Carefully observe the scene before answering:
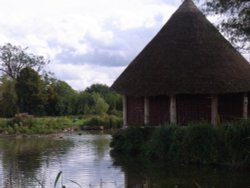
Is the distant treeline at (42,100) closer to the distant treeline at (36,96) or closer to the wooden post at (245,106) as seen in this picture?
the distant treeline at (36,96)

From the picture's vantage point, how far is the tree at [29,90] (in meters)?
50.8

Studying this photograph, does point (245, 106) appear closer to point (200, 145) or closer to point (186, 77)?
point (186, 77)

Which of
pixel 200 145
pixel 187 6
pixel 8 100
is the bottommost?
pixel 200 145

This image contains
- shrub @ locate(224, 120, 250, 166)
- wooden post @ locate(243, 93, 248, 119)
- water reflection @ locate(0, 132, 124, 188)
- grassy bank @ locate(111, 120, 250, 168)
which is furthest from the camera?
wooden post @ locate(243, 93, 248, 119)

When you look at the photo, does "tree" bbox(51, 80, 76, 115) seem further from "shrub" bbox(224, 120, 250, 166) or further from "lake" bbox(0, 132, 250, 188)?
"shrub" bbox(224, 120, 250, 166)

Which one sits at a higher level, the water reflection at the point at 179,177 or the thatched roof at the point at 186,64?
the thatched roof at the point at 186,64

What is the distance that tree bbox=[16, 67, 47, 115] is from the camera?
50.8 meters

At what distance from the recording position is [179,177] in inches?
648

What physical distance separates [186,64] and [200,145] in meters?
4.94

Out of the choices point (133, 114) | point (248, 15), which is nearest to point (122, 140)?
point (133, 114)

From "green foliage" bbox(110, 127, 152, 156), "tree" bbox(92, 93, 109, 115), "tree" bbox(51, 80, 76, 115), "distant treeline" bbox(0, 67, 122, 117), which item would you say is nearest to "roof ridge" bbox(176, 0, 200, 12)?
"green foliage" bbox(110, 127, 152, 156)

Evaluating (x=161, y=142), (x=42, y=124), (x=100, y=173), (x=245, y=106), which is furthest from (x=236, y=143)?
(x=42, y=124)

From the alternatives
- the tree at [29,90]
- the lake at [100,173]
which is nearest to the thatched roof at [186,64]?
the lake at [100,173]

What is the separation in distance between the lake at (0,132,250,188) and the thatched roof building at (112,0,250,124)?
307 cm
